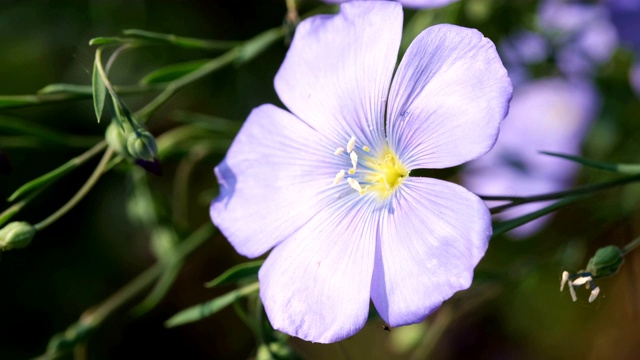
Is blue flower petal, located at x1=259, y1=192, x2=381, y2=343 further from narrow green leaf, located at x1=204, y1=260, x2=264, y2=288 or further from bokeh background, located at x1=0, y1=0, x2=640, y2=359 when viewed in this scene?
bokeh background, located at x1=0, y1=0, x2=640, y2=359

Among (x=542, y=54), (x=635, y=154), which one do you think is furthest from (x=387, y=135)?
(x=635, y=154)

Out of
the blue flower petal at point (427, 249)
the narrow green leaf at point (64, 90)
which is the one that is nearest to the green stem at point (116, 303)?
the narrow green leaf at point (64, 90)

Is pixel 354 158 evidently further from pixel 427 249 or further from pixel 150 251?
pixel 150 251

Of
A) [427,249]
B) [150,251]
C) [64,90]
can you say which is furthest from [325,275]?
[150,251]

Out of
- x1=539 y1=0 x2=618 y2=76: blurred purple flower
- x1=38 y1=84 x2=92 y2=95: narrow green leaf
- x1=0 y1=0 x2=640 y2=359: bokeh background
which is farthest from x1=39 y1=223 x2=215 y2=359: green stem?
x1=539 y1=0 x2=618 y2=76: blurred purple flower

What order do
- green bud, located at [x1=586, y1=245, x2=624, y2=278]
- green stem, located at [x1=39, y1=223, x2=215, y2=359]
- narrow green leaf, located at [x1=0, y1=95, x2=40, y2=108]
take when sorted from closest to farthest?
green bud, located at [x1=586, y1=245, x2=624, y2=278], narrow green leaf, located at [x1=0, y1=95, x2=40, y2=108], green stem, located at [x1=39, y1=223, x2=215, y2=359]

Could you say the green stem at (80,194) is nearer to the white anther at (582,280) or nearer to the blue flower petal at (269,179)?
the blue flower petal at (269,179)
